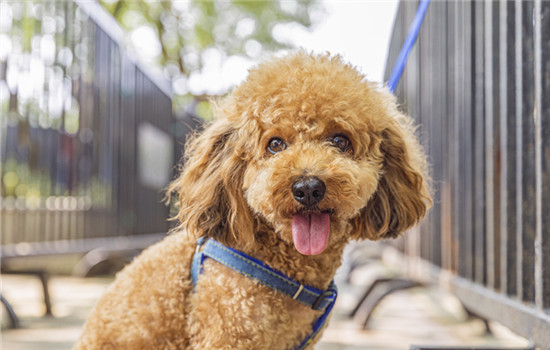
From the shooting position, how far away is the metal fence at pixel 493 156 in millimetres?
1746

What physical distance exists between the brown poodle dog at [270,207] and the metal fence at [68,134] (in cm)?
244

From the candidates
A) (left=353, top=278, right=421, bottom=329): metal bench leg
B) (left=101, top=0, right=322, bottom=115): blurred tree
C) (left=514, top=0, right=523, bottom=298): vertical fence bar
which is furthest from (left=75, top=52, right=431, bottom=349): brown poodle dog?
(left=101, top=0, right=322, bottom=115): blurred tree

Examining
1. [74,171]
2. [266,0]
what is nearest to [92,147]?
[74,171]

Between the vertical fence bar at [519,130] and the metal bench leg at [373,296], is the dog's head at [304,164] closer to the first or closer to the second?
the vertical fence bar at [519,130]

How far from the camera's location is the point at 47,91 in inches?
160

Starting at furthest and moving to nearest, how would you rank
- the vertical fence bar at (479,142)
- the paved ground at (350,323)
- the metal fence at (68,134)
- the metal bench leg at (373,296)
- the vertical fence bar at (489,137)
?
the metal fence at (68,134), the metal bench leg at (373,296), the paved ground at (350,323), the vertical fence bar at (479,142), the vertical fence bar at (489,137)

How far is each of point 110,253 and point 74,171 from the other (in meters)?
0.84

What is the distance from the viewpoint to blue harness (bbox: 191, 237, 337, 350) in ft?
4.84

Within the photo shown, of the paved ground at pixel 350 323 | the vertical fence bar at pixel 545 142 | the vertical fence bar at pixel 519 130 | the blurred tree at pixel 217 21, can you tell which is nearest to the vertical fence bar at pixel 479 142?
the vertical fence bar at pixel 519 130

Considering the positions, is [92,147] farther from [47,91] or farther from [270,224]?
[270,224]

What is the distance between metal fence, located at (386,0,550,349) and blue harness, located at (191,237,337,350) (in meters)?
0.77

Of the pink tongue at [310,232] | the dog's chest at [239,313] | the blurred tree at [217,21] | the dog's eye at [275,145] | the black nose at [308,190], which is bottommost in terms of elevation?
the dog's chest at [239,313]

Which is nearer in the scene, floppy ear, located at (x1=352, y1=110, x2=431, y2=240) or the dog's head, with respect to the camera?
the dog's head

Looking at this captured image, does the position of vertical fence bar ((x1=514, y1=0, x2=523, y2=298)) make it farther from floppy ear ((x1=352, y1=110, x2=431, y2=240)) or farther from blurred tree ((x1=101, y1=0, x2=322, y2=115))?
blurred tree ((x1=101, y1=0, x2=322, y2=115))
